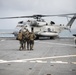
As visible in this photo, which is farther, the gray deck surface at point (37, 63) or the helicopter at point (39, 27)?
the helicopter at point (39, 27)

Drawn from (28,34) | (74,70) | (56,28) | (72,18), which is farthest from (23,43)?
(72,18)

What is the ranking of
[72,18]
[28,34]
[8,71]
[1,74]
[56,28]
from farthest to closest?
1. [72,18]
2. [56,28]
3. [28,34]
4. [8,71]
5. [1,74]

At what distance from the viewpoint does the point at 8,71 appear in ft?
33.8

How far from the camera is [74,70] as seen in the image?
10641 mm

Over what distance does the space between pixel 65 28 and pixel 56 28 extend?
8.63 ft

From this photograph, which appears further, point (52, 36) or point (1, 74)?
point (52, 36)

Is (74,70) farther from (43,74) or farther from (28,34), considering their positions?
(28,34)

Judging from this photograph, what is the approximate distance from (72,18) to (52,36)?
9.12m

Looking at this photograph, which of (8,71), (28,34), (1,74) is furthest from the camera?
(28,34)

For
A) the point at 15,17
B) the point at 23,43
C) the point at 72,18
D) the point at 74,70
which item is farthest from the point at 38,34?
the point at 74,70

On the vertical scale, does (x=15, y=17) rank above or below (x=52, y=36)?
above

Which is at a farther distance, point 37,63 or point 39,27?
point 39,27

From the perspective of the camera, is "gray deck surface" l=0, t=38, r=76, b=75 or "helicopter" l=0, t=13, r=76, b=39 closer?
"gray deck surface" l=0, t=38, r=76, b=75

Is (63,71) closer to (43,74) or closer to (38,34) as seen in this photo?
(43,74)
